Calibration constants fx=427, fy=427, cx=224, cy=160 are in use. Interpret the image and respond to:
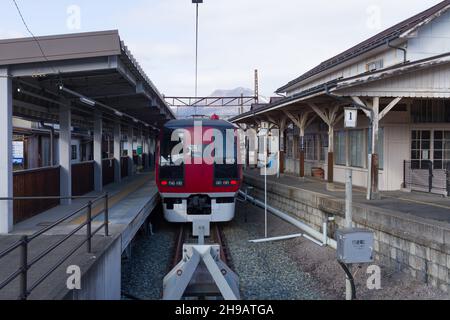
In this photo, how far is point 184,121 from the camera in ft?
36.6

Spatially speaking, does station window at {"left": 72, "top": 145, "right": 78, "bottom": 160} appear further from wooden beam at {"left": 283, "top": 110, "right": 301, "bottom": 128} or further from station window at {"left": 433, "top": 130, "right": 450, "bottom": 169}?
station window at {"left": 433, "top": 130, "right": 450, "bottom": 169}

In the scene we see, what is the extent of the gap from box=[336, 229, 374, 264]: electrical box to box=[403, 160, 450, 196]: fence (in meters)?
6.45

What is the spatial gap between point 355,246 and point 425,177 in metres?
7.41

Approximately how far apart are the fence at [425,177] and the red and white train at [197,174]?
496 cm

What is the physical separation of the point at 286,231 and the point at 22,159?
1003cm

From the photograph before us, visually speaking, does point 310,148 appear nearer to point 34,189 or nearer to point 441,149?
point 441,149

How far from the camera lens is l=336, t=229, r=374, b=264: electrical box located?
5.38 meters

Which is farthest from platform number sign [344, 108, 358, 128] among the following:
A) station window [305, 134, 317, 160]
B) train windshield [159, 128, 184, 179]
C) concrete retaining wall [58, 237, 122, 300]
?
station window [305, 134, 317, 160]

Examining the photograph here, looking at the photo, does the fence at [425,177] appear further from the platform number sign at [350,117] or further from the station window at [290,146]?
the station window at [290,146]

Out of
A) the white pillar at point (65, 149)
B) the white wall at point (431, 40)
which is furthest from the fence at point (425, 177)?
the white pillar at point (65, 149)

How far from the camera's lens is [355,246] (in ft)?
17.7

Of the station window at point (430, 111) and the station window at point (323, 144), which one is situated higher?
the station window at point (430, 111)

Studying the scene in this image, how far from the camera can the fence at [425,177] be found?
1109 centimetres

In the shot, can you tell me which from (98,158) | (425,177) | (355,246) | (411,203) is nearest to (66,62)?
(355,246)
